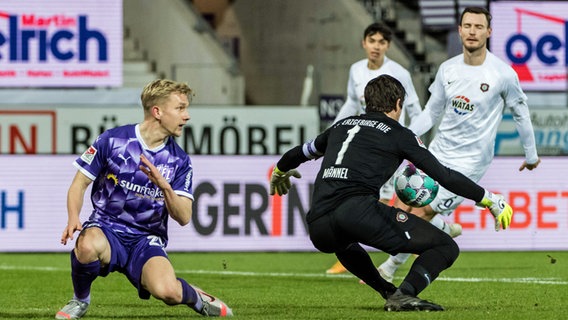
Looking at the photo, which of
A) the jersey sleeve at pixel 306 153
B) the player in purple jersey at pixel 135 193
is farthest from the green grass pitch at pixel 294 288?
the jersey sleeve at pixel 306 153

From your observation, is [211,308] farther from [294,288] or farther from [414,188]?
[294,288]

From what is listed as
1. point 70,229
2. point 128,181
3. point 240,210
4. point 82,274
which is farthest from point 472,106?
point 240,210

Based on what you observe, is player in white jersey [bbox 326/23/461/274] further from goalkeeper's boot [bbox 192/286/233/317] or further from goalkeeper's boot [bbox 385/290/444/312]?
goalkeeper's boot [bbox 192/286/233/317]

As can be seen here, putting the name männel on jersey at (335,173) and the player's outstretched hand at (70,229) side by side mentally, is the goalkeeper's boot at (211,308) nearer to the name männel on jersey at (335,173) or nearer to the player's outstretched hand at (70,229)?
the player's outstretched hand at (70,229)

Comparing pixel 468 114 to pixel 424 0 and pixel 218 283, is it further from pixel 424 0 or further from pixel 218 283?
pixel 424 0

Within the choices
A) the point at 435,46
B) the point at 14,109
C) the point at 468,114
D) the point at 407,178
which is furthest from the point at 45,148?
the point at 407,178

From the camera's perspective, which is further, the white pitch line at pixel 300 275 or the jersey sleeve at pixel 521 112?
the white pitch line at pixel 300 275

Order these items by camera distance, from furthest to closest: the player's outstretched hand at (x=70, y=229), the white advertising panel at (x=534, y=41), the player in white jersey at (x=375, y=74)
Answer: the white advertising panel at (x=534, y=41)
the player in white jersey at (x=375, y=74)
the player's outstretched hand at (x=70, y=229)

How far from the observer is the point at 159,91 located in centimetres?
827

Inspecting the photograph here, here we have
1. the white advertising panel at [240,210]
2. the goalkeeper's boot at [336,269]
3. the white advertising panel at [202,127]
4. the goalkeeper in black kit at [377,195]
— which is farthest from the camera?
the white advertising panel at [202,127]

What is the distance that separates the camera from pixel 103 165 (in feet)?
27.1

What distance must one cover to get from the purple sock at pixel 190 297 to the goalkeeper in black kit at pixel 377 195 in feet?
2.70

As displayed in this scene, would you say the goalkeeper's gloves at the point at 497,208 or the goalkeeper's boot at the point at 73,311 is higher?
the goalkeeper's gloves at the point at 497,208

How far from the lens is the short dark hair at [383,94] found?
27.7ft
